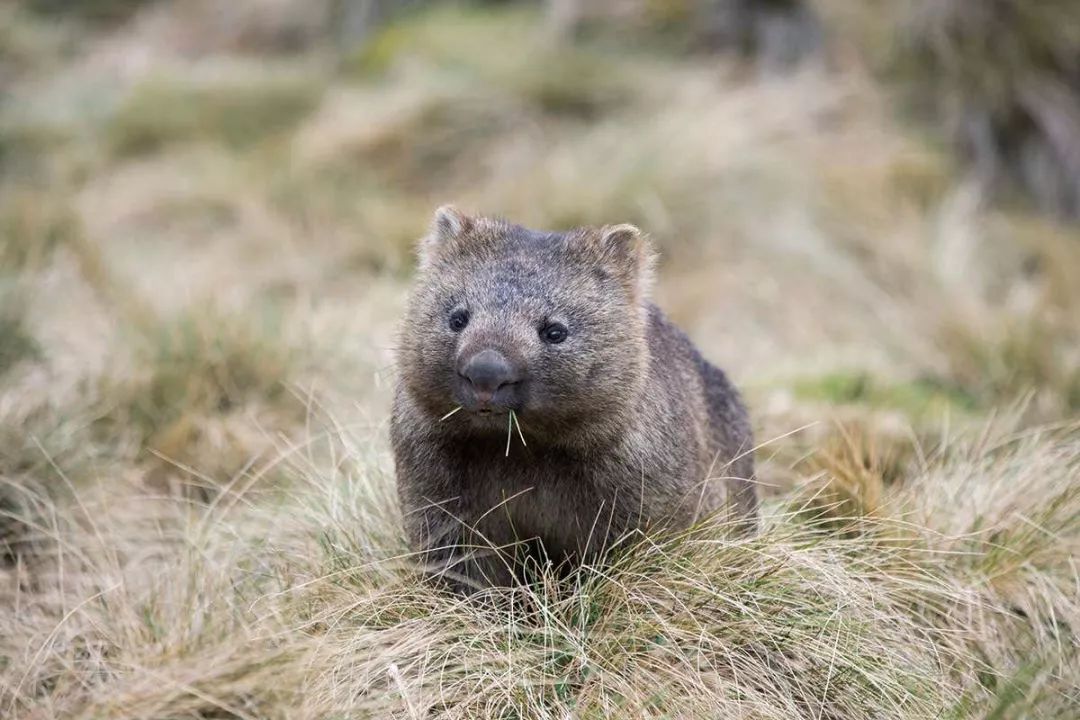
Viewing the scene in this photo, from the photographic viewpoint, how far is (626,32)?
1300 centimetres

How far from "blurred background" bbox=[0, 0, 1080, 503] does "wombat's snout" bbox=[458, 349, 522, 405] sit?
5.29ft

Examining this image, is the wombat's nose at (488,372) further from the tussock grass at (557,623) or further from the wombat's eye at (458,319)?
the tussock grass at (557,623)

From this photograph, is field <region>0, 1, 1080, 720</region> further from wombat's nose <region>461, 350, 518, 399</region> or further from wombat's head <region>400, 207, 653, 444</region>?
wombat's nose <region>461, 350, 518, 399</region>

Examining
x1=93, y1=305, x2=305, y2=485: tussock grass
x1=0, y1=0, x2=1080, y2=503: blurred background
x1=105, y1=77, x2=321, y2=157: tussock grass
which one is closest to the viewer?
x1=93, y1=305, x2=305, y2=485: tussock grass

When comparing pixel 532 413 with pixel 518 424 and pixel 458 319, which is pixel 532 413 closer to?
pixel 518 424

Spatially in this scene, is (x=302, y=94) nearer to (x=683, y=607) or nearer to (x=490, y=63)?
(x=490, y=63)

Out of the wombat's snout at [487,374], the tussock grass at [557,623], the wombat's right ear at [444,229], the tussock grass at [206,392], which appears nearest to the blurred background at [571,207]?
the tussock grass at [206,392]

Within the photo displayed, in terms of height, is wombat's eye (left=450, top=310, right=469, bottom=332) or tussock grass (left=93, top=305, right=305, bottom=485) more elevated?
wombat's eye (left=450, top=310, right=469, bottom=332)

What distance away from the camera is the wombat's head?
339 centimetres

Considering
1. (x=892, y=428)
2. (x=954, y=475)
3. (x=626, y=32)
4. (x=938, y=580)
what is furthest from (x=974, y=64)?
(x=938, y=580)

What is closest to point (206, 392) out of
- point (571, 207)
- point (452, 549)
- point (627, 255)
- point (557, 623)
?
point (452, 549)

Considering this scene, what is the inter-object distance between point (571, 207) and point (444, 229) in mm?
5041

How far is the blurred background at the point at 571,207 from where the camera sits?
5.68m

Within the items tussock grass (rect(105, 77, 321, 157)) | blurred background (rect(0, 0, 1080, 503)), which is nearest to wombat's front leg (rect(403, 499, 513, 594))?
blurred background (rect(0, 0, 1080, 503))
